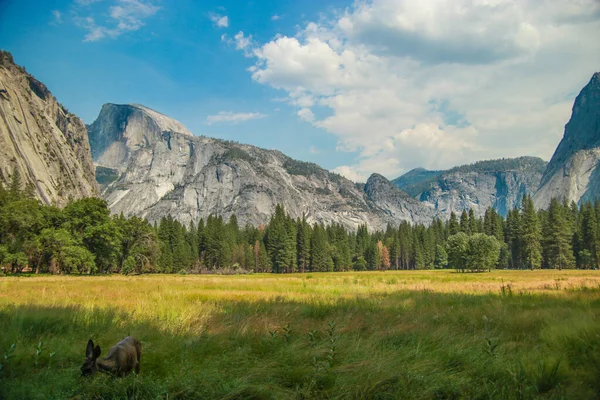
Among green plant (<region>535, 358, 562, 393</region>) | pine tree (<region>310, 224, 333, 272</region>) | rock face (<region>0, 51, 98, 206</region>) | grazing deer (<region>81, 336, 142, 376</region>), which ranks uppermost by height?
rock face (<region>0, 51, 98, 206</region>)

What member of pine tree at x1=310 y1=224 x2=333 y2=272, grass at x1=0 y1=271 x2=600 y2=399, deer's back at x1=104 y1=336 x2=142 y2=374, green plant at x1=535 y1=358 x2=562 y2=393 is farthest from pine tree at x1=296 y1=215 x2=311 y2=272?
green plant at x1=535 y1=358 x2=562 y2=393

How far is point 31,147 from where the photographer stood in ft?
405

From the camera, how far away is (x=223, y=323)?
335 inches

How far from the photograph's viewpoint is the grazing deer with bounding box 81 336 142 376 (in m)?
4.82

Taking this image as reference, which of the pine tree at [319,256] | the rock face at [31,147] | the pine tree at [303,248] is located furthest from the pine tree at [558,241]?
the rock face at [31,147]

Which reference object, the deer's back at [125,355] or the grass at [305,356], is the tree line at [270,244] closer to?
the grass at [305,356]

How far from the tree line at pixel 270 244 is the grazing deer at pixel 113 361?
4588 centimetres

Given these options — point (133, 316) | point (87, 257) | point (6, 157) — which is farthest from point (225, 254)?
point (133, 316)

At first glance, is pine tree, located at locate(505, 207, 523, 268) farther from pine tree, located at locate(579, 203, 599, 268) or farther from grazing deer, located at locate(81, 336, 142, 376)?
grazing deer, located at locate(81, 336, 142, 376)

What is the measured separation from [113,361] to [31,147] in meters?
152

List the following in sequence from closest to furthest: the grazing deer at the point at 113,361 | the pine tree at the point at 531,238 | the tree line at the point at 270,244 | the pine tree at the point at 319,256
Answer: the grazing deer at the point at 113,361
the tree line at the point at 270,244
the pine tree at the point at 531,238
the pine tree at the point at 319,256

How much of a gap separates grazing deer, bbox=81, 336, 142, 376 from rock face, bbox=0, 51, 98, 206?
4616 inches

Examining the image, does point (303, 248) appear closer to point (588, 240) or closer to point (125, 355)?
point (588, 240)

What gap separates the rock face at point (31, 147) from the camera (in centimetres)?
11025
